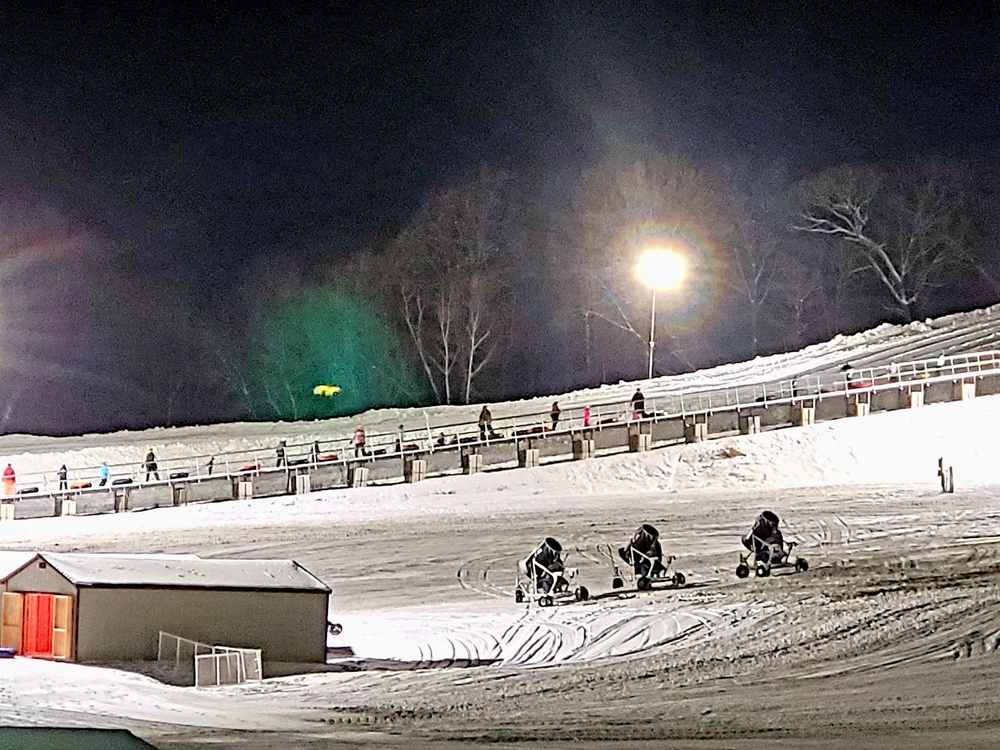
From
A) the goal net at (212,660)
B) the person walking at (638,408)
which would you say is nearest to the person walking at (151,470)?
the person walking at (638,408)

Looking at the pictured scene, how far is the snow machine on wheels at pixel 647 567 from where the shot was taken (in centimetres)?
2486

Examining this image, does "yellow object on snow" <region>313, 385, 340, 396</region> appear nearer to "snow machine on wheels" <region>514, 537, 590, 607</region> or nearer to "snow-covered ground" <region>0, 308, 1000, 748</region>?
"snow-covered ground" <region>0, 308, 1000, 748</region>

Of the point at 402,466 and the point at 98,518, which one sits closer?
the point at 98,518

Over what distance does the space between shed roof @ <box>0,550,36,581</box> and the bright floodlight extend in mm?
37037

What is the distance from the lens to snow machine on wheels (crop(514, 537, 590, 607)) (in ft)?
80.0

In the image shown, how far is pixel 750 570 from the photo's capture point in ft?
83.4

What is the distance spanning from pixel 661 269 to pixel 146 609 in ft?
129

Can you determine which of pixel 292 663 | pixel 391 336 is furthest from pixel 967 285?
pixel 292 663

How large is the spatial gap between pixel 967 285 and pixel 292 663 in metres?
47.5

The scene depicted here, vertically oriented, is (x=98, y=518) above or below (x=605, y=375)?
below

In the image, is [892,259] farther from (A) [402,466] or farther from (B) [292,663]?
(B) [292,663]

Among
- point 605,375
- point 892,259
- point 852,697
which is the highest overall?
point 892,259

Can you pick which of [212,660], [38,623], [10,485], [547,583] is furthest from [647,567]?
Answer: [10,485]

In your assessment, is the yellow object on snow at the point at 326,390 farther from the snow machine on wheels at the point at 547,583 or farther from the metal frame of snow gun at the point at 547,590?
the metal frame of snow gun at the point at 547,590
